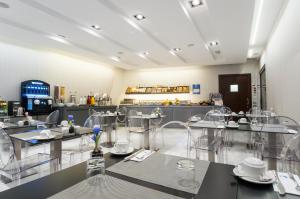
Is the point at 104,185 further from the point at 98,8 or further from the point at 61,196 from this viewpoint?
the point at 98,8

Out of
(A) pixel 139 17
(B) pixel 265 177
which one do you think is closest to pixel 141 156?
(B) pixel 265 177

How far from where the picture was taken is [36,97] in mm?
5500

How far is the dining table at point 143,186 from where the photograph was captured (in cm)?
82

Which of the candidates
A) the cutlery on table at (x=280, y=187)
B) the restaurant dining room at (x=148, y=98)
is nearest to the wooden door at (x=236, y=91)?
the restaurant dining room at (x=148, y=98)

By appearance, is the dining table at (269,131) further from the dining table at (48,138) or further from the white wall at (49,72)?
the white wall at (49,72)

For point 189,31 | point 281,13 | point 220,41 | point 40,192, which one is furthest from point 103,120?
point 281,13

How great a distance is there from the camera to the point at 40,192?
0.86 meters

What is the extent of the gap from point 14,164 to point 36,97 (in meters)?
4.08

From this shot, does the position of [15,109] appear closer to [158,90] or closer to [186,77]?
[158,90]

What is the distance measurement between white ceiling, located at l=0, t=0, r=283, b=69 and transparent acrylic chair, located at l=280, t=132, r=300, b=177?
8.04ft

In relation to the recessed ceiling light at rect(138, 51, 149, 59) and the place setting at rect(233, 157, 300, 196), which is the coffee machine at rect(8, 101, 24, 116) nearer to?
the recessed ceiling light at rect(138, 51, 149, 59)

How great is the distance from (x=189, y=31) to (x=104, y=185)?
13.6ft

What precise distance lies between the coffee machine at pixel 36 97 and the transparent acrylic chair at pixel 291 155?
19.4ft

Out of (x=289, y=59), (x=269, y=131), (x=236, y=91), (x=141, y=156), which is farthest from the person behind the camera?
(x=236, y=91)
